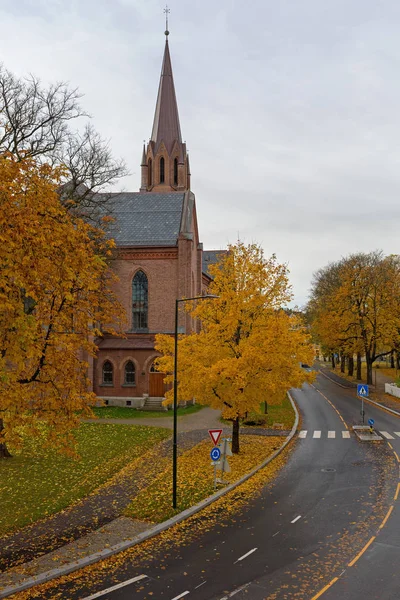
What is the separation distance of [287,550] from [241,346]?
32.8 feet

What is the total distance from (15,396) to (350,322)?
150 feet

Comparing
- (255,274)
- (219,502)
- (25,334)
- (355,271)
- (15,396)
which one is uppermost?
(355,271)

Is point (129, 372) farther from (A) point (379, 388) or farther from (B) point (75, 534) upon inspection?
(A) point (379, 388)

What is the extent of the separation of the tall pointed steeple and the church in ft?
36.8

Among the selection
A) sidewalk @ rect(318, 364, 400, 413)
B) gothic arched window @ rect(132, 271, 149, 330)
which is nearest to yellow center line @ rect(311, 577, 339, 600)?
sidewalk @ rect(318, 364, 400, 413)

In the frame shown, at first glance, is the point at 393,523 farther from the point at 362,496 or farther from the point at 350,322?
the point at 350,322

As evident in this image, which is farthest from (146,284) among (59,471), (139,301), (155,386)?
(59,471)

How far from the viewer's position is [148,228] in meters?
41.5

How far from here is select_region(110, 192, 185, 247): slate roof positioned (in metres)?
40.4

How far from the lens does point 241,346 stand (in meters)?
21.3

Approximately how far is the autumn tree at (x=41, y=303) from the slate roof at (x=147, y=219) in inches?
1081

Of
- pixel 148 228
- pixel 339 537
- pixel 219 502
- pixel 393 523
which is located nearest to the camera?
pixel 339 537

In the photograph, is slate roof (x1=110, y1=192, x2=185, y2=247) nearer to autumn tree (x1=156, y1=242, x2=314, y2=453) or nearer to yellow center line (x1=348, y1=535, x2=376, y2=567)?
autumn tree (x1=156, y1=242, x2=314, y2=453)

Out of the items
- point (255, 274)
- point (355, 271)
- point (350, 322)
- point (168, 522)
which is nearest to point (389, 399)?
point (350, 322)
